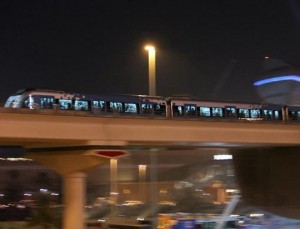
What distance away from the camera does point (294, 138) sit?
38469 millimetres

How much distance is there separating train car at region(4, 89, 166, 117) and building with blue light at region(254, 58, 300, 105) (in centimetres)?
7678

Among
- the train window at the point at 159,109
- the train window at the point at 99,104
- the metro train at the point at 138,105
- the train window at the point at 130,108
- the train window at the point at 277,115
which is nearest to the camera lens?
the metro train at the point at 138,105

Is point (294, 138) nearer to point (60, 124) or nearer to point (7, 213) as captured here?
point (60, 124)

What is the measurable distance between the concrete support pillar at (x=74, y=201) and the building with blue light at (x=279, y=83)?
84115 millimetres

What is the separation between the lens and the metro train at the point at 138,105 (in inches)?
1328

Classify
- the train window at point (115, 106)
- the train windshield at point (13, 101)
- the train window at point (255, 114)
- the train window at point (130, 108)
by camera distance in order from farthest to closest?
the train window at point (255, 114) → the train window at point (130, 108) → the train window at point (115, 106) → the train windshield at point (13, 101)

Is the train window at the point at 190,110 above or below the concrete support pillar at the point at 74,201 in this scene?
above

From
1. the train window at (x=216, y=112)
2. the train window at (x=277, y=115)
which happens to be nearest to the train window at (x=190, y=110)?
the train window at (x=216, y=112)

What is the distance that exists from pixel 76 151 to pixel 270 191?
24.3 metres

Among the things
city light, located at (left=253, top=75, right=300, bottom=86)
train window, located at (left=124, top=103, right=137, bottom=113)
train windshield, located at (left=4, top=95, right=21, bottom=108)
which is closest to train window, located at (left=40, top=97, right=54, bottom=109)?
train windshield, located at (left=4, top=95, right=21, bottom=108)

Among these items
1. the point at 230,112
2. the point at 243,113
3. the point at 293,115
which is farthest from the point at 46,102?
the point at 293,115

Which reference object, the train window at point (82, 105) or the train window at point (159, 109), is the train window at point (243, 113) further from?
the train window at point (82, 105)

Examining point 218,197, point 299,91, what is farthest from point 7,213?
point 299,91

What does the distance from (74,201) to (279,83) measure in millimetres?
103436
